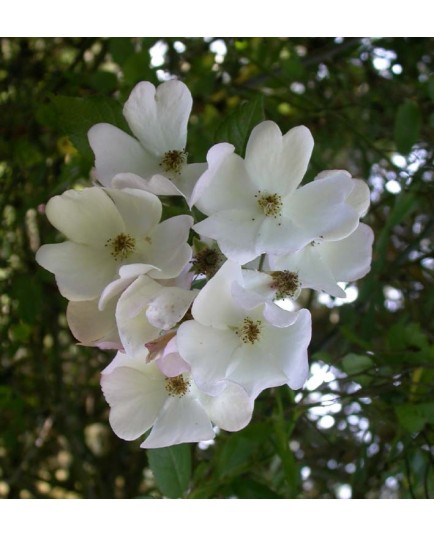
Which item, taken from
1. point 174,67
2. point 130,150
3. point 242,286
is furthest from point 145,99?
point 174,67

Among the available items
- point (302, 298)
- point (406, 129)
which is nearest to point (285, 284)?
point (406, 129)

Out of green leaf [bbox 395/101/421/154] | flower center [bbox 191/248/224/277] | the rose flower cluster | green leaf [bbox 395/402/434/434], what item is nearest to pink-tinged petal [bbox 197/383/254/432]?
the rose flower cluster

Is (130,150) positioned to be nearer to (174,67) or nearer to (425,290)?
(174,67)

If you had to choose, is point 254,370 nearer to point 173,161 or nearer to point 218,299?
point 218,299

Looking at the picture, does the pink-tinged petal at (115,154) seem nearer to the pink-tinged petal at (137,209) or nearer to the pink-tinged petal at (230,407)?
the pink-tinged petal at (137,209)

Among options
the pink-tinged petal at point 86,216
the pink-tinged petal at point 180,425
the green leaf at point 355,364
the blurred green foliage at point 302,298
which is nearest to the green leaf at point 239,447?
the blurred green foliage at point 302,298

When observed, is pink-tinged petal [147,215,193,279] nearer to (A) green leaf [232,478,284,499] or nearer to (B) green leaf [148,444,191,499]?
(B) green leaf [148,444,191,499]

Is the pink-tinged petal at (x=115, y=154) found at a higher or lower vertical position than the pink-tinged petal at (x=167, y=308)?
higher
